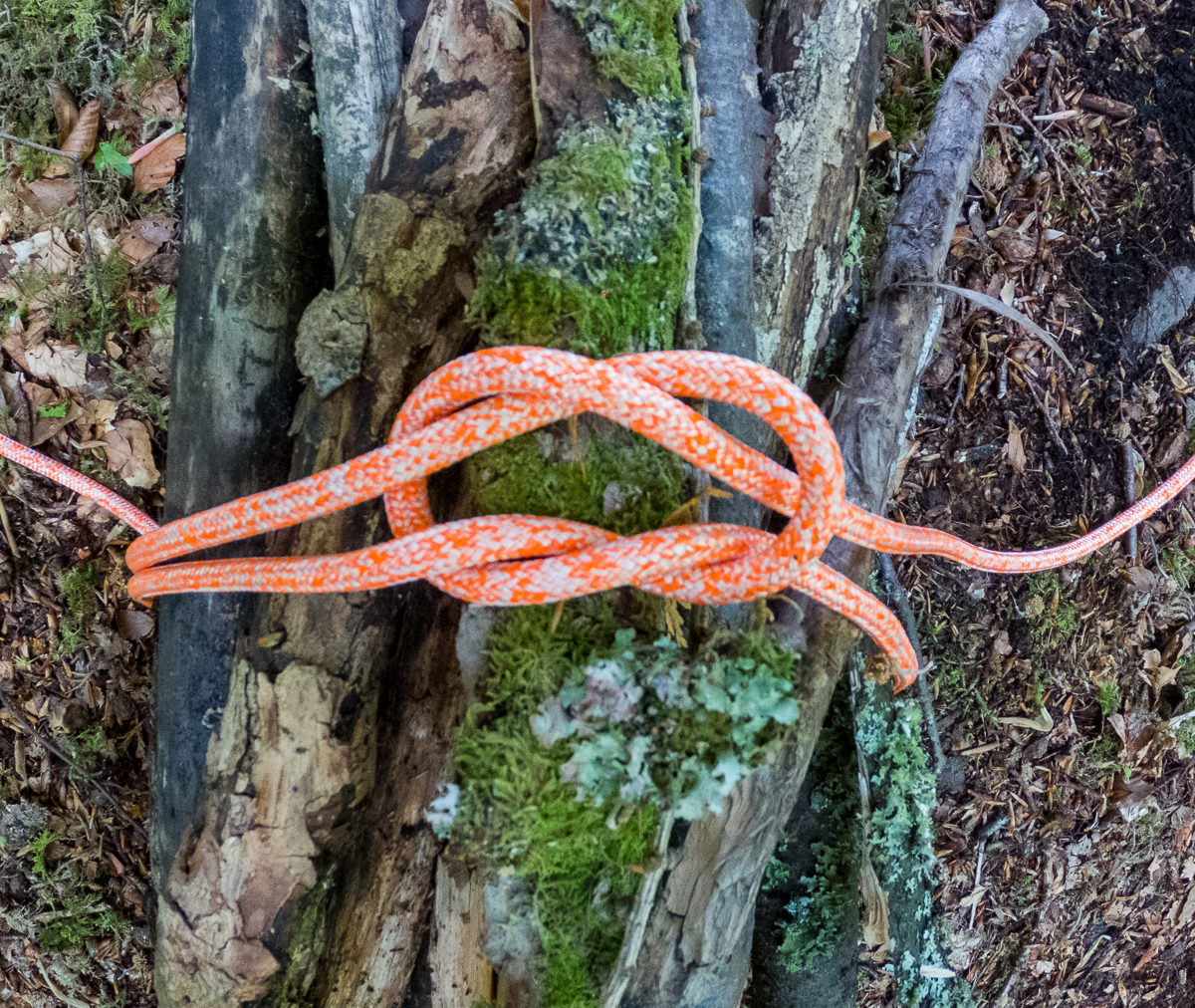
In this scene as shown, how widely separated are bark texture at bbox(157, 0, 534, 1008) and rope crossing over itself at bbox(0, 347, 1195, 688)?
0.16 metres

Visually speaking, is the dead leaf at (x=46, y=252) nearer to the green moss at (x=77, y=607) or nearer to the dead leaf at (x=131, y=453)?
the dead leaf at (x=131, y=453)

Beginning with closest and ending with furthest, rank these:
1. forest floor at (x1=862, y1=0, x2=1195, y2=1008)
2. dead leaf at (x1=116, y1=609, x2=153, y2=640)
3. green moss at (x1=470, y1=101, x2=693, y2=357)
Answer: green moss at (x1=470, y1=101, x2=693, y2=357) → dead leaf at (x1=116, y1=609, x2=153, y2=640) → forest floor at (x1=862, y1=0, x2=1195, y2=1008)

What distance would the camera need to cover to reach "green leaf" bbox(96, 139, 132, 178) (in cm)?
251

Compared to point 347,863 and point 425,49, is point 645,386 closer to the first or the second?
point 425,49

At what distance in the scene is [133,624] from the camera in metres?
2.40

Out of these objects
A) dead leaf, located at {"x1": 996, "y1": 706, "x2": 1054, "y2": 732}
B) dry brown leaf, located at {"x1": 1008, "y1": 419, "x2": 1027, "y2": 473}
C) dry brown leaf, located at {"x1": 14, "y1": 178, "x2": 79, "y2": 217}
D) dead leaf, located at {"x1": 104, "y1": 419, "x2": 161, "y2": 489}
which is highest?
dry brown leaf, located at {"x1": 14, "y1": 178, "x2": 79, "y2": 217}

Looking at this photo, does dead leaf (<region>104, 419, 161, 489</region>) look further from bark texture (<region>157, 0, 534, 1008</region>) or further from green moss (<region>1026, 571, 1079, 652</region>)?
green moss (<region>1026, 571, 1079, 652</region>)

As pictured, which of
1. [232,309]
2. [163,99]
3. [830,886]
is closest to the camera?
[232,309]

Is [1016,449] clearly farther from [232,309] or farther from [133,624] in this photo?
[133,624]

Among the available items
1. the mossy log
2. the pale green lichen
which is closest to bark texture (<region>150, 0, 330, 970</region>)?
the mossy log

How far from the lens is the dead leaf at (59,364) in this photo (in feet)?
8.15

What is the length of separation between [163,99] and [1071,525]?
3.35 metres

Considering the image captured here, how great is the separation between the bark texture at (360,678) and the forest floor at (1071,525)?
1.59m

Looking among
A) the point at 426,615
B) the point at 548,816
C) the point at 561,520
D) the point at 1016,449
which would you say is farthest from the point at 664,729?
the point at 1016,449
